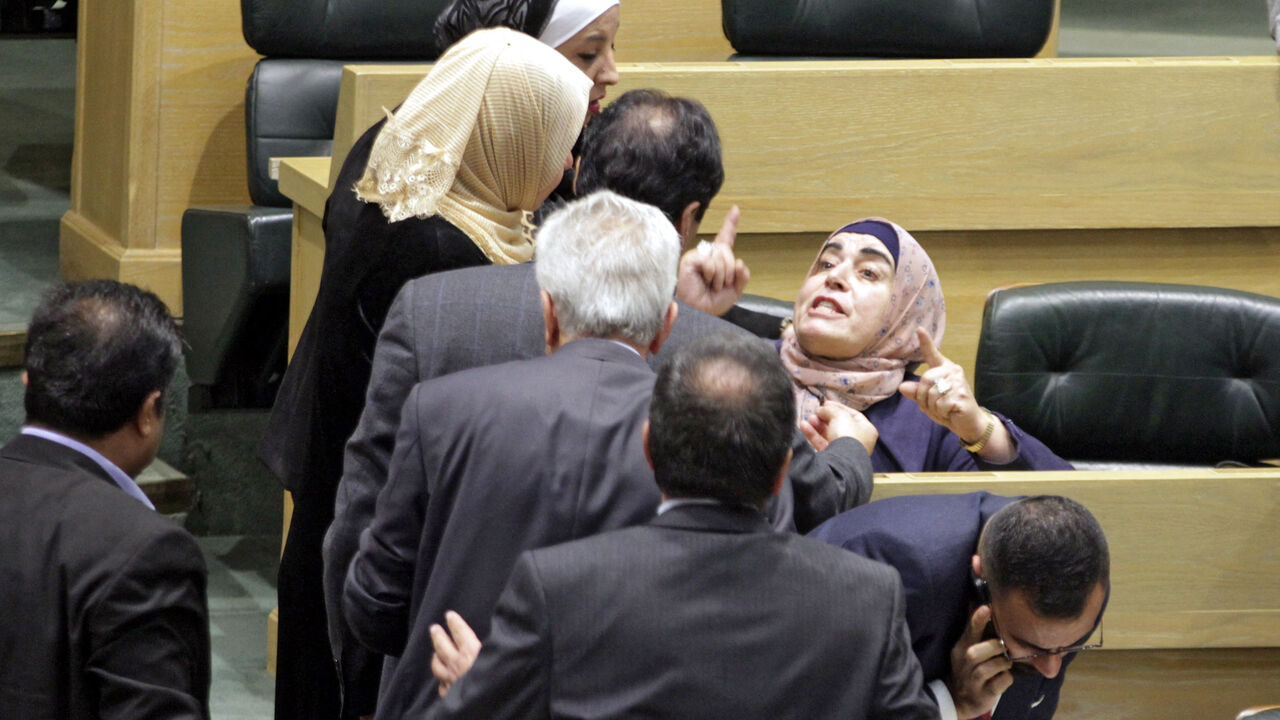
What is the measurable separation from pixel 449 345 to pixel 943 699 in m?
0.70

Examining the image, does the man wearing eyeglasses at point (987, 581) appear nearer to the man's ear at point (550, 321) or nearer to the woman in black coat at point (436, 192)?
the man's ear at point (550, 321)

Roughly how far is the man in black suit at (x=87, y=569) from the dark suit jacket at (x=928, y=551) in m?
0.73

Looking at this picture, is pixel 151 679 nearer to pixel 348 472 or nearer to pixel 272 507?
pixel 348 472

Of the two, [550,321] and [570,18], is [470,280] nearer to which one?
[550,321]

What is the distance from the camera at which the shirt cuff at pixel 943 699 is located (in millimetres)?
1789

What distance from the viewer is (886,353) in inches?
94.7

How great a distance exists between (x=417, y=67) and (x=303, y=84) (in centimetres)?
124

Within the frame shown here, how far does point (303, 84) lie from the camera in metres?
3.80

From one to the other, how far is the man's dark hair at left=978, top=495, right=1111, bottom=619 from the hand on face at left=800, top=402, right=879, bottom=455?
0.35 meters

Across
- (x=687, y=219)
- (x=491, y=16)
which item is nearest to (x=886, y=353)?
(x=687, y=219)

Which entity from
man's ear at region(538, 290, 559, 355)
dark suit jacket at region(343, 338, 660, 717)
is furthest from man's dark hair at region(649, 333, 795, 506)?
man's ear at region(538, 290, 559, 355)

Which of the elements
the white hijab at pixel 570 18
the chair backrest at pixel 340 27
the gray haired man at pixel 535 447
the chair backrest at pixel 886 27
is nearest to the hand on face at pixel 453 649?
the gray haired man at pixel 535 447

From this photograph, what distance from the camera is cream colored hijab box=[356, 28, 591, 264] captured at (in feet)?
6.27

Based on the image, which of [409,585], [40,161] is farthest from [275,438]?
[40,161]
